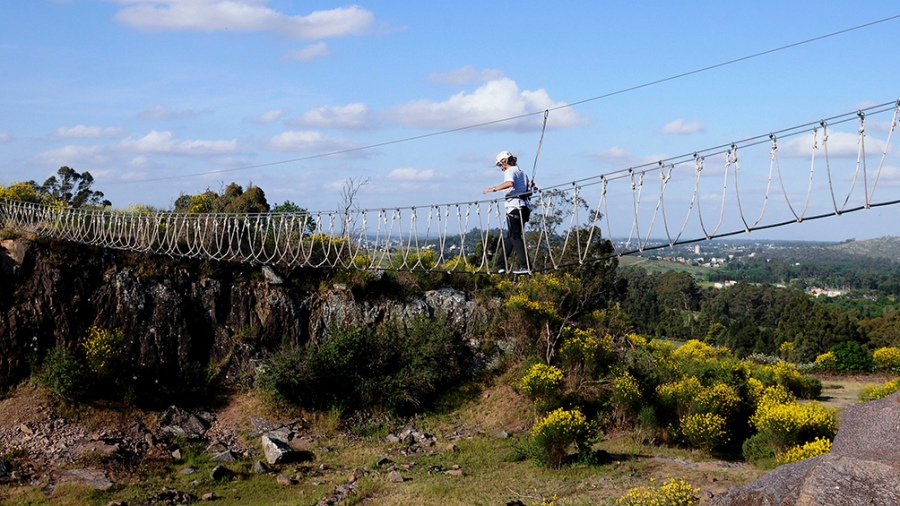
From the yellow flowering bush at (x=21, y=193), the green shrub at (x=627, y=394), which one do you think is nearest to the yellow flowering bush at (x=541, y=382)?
the green shrub at (x=627, y=394)

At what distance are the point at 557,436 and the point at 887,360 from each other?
982 centimetres

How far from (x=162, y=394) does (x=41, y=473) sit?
2.52 meters

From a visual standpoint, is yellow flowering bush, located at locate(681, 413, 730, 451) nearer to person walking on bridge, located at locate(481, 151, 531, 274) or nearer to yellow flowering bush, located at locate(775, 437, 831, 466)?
yellow flowering bush, located at locate(775, 437, 831, 466)

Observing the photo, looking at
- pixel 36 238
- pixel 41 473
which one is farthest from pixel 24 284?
pixel 41 473

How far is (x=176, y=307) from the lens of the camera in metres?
12.3

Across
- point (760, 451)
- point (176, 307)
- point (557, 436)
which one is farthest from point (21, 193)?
point (760, 451)

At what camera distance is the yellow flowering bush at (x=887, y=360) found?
14.8m

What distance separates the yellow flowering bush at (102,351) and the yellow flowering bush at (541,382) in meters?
6.25

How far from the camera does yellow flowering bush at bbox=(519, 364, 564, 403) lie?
10289 millimetres

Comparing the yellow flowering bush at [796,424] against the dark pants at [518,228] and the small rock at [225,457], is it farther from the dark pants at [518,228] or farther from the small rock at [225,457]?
the small rock at [225,457]

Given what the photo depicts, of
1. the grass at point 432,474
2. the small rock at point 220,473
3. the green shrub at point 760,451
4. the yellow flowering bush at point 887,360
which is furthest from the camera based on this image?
the yellow flowering bush at point 887,360

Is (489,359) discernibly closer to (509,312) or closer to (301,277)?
(509,312)

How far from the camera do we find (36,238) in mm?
12227

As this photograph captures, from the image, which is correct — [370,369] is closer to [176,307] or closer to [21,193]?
[176,307]
